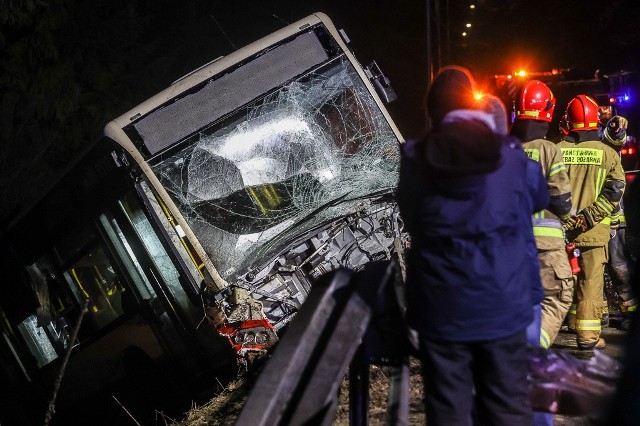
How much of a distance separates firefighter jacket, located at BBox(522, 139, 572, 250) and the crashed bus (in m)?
1.81

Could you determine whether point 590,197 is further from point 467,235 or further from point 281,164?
point 467,235

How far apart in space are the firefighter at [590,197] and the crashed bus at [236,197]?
154 cm

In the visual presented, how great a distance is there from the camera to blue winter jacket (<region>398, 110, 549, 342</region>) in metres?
1.96

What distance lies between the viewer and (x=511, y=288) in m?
2.04

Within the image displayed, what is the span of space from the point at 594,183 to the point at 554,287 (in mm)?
1544

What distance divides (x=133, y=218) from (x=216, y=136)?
1.23 metres

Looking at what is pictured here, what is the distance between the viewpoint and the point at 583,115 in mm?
4621

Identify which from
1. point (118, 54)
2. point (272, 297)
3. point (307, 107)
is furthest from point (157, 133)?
point (118, 54)

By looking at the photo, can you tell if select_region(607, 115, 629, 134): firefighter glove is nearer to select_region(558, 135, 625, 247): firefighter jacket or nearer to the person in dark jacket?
select_region(558, 135, 625, 247): firefighter jacket

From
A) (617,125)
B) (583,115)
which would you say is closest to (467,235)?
(583,115)

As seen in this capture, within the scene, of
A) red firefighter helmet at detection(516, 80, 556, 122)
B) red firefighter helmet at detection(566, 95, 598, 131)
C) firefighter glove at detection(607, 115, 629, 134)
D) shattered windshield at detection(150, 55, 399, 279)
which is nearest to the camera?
red firefighter helmet at detection(516, 80, 556, 122)

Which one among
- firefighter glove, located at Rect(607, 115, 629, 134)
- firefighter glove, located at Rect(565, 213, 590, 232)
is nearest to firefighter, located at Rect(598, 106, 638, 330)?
firefighter glove, located at Rect(607, 115, 629, 134)

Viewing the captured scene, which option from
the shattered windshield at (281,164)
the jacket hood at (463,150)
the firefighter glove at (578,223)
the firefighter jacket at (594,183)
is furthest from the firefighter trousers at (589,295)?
the jacket hood at (463,150)

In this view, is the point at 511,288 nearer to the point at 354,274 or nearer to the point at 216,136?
the point at 354,274
